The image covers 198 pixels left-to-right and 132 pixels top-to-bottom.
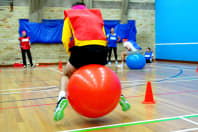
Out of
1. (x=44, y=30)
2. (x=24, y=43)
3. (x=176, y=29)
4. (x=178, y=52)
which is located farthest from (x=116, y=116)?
(x=176, y=29)

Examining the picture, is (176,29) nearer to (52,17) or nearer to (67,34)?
(52,17)

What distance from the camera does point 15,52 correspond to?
11578 millimetres

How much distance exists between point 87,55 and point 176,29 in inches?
414

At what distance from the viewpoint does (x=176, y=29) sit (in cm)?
1209

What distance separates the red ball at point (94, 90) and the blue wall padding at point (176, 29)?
30.9 feet

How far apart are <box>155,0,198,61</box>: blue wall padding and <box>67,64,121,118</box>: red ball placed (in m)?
9.41

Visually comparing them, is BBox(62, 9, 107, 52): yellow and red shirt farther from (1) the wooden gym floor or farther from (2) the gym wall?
(2) the gym wall

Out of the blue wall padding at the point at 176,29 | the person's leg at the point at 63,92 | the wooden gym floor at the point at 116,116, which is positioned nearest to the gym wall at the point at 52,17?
the blue wall padding at the point at 176,29

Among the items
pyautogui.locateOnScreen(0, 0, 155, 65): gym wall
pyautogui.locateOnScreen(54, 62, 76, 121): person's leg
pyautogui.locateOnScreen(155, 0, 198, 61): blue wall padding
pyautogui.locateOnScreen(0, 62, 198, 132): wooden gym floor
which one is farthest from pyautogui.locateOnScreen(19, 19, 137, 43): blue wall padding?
pyautogui.locateOnScreen(54, 62, 76, 121): person's leg

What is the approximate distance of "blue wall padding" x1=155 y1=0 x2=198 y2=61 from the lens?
11.1 metres

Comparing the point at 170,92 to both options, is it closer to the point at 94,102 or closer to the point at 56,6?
the point at 94,102

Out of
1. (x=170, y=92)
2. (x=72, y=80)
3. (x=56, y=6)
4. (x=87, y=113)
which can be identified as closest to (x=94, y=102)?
(x=87, y=113)

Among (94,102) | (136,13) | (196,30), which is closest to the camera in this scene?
(94,102)

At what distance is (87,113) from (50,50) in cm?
1011
